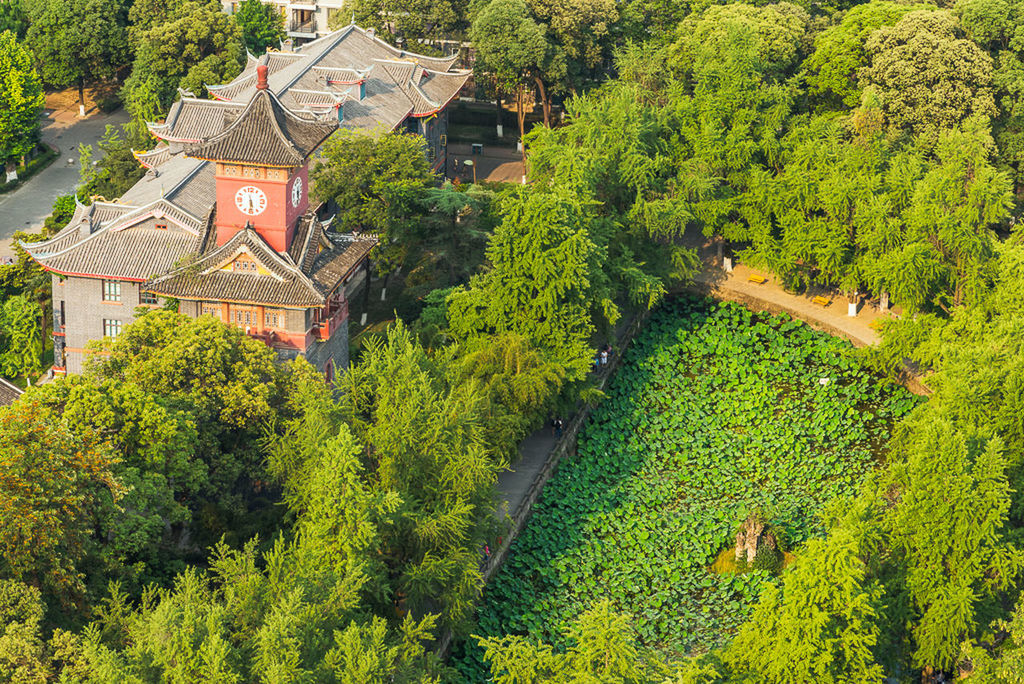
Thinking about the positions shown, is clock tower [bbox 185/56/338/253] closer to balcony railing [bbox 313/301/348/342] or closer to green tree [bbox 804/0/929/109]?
balcony railing [bbox 313/301/348/342]

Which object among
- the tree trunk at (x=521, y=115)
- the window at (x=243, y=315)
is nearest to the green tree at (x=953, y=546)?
the window at (x=243, y=315)

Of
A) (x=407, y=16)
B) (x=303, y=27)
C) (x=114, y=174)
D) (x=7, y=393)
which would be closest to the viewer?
(x=7, y=393)

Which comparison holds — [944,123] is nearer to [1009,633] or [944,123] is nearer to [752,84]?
[752,84]

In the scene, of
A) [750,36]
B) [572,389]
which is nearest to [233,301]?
[572,389]

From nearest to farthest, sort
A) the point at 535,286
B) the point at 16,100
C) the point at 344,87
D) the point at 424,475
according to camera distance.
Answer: the point at 424,475 → the point at 535,286 → the point at 344,87 → the point at 16,100

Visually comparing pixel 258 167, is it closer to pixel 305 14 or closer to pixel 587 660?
pixel 587 660

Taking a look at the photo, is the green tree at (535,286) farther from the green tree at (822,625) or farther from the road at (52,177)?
the road at (52,177)
